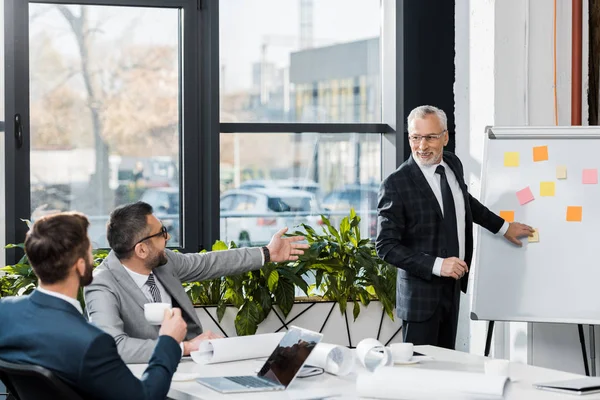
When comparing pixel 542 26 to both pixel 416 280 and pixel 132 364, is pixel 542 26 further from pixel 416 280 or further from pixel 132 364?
pixel 132 364

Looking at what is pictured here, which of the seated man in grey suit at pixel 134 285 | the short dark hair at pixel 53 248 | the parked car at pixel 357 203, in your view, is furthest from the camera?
the parked car at pixel 357 203

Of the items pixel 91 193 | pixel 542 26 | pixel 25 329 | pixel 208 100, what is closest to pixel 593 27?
pixel 542 26

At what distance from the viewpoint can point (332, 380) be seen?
257 cm

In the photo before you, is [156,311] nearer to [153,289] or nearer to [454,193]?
[153,289]

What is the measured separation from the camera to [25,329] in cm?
Answer: 215

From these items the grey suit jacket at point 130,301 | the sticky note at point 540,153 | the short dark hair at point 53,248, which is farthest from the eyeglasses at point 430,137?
the short dark hair at point 53,248

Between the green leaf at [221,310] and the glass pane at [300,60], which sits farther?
the glass pane at [300,60]

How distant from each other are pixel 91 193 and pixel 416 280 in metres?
2.20

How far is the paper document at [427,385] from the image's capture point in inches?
89.0

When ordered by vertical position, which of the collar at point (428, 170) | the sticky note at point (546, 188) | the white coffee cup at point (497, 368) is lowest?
the white coffee cup at point (497, 368)

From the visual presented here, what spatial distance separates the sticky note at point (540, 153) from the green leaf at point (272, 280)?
1440 mm

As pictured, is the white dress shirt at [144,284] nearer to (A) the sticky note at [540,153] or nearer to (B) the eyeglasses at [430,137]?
(B) the eyeglasses at [430,137]

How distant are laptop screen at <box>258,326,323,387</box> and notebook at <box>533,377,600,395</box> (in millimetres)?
634

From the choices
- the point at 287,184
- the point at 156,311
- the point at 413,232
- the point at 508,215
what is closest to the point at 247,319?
the point at 287,184
